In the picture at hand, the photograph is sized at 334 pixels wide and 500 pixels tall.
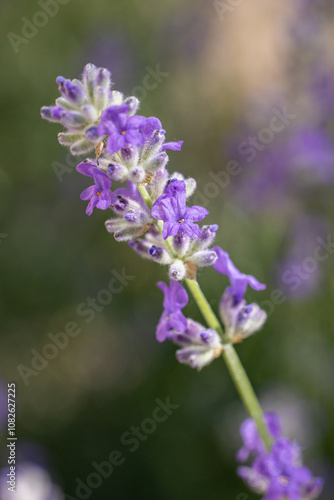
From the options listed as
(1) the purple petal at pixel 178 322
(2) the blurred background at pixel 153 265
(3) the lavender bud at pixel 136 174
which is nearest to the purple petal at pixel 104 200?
(3) the lavender bud at pixel 136 174

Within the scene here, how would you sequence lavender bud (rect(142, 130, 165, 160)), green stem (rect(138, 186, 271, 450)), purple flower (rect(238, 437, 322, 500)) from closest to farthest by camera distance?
lavender bud (rect(142, 130, 165, 160)), green stem (rect(138, 186, 271, 450)), purple flower (rect(238, 437, 322, 500))

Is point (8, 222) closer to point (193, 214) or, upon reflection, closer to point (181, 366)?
point (181, 366)

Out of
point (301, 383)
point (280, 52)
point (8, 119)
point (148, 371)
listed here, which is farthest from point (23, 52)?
point (301, 383)

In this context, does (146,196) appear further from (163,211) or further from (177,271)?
(177,271)

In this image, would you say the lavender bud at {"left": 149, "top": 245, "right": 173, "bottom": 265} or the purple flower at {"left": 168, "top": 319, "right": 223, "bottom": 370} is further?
the purple flower at {"left": 168, "top": 319, "right": 223, "bottom": 370}

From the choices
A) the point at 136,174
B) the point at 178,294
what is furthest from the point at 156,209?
the point at 178,294

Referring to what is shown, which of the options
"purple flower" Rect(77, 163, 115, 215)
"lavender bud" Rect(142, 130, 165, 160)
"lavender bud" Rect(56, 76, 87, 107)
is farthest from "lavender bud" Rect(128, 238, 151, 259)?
"lavender bud" Rect(56, 76, 87, 107)

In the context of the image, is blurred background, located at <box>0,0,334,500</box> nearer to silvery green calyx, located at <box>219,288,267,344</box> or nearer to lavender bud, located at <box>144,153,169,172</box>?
silvery green calyx, located at <box>219,288,267,344</box>
